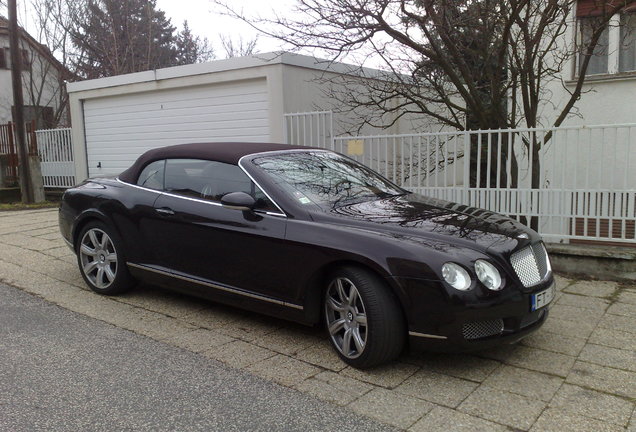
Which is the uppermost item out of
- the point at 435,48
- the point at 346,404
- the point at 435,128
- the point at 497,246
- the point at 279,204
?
the point at 435,48

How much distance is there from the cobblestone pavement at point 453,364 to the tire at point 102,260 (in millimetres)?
132

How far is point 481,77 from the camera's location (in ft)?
27.0

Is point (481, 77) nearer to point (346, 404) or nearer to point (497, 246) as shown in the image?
point (497, 246)

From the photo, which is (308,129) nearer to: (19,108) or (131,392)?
(131,392)

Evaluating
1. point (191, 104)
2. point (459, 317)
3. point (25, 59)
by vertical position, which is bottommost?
point (459, 317)

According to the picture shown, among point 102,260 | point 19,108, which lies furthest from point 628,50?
point 19,108

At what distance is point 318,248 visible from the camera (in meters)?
3.78

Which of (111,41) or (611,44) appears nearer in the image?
(611,44)

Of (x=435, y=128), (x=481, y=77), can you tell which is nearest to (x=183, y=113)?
(x=435, y=128)

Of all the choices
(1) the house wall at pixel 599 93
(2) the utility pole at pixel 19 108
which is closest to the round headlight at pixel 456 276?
(1) the house wall at pixel 599 93

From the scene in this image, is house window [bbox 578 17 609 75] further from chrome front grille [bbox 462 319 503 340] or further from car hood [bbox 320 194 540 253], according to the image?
chrome front grille [bbox 462 319 503 340]

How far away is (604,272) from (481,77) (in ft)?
12.0

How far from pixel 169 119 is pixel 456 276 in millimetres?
9441

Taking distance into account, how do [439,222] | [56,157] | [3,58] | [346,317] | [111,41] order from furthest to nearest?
[3,58]
[111,41]
[56,157]
[439,222]
[346,317]
